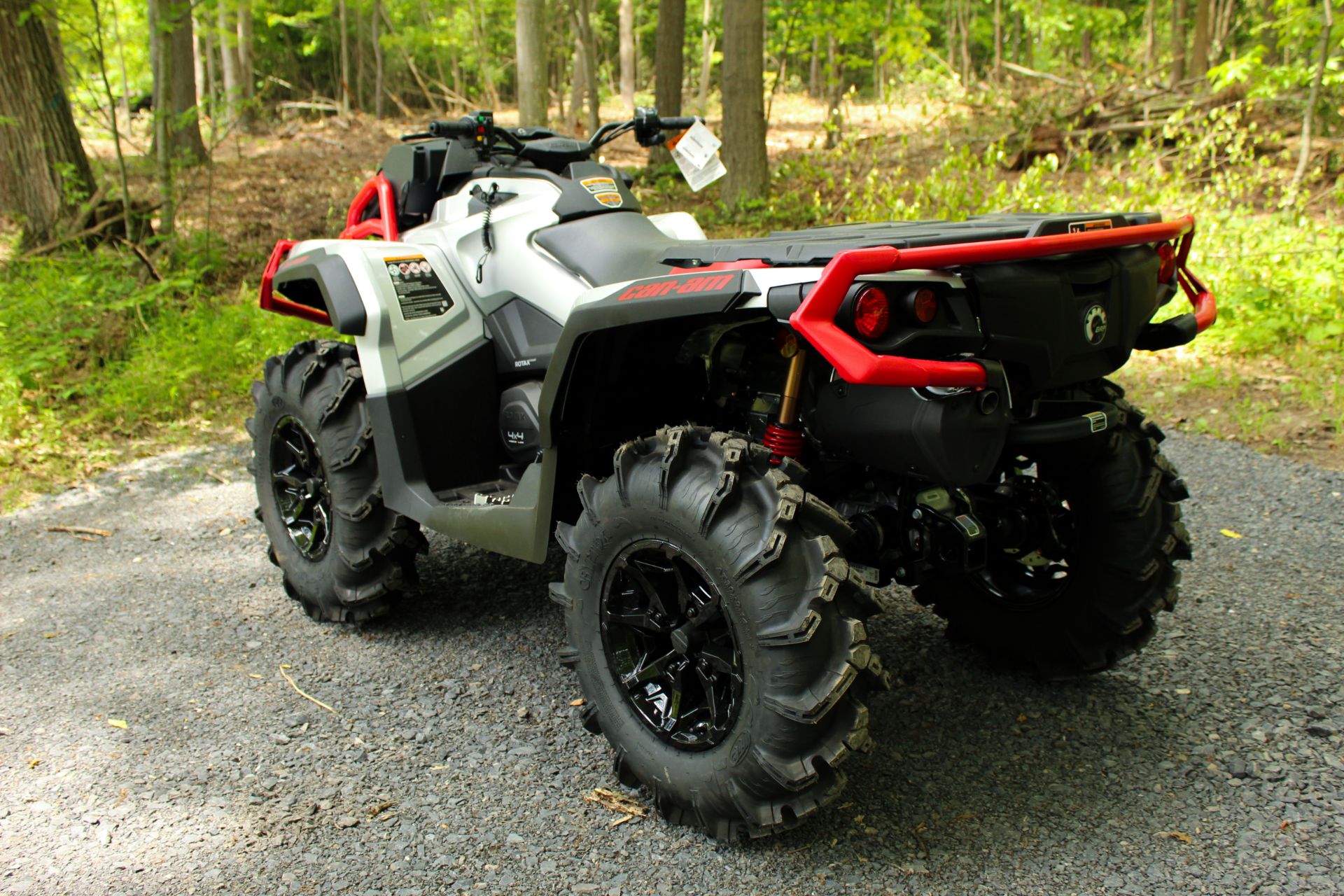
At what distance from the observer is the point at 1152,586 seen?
2891 millimetres

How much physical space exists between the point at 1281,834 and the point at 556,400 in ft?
6.74

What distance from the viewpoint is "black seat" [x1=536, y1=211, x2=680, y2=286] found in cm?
300

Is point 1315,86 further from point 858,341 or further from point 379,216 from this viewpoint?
point 858,341

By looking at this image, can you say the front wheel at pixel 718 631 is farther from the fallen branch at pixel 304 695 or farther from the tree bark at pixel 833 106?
the tree bark at pixel 833 106

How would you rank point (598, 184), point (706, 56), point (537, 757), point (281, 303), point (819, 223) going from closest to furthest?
point (537, 757) < point (598, 184) < point (281, 303) < point (819, 223) < point (706, 56)

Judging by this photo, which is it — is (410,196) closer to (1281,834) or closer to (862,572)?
(862,572)

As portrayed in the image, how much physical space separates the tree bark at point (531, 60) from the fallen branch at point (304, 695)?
238 inches

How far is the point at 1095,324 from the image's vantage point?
2.35m

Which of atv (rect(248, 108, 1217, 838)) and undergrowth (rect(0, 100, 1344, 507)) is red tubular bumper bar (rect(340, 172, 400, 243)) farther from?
undergrowth (rect(0, 100, 1344, 507))

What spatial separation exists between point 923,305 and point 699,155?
165 cm

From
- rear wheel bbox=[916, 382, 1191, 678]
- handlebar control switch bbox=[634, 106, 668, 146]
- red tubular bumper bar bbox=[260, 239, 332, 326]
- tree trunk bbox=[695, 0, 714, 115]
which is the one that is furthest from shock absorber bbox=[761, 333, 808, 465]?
tree trunk bbox=[695, 0, 714, 115]

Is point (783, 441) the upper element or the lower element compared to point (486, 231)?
lower

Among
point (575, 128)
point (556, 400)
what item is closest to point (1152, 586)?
point (556, 400)

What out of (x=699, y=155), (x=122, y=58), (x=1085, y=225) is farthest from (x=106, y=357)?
(x=1085, y=225)
